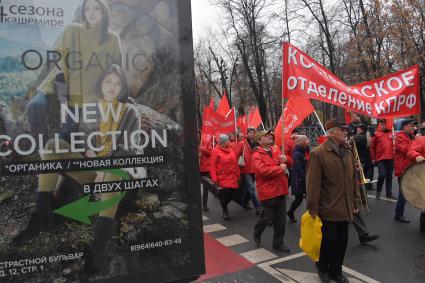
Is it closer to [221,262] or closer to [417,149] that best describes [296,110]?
[417,149]

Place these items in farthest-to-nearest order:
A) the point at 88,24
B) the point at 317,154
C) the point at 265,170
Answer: the point at 265,170, the point at 317,154, the point at 88,24

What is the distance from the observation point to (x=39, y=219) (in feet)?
6.25

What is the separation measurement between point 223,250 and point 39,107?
14.7 ft

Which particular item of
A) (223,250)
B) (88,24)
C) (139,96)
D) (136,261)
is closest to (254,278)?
(223,250)

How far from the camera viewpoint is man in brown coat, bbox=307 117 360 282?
4.20m

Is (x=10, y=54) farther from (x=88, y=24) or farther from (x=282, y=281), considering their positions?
(x=282, y=281)

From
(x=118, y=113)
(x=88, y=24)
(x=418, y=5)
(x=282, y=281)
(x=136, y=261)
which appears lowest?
(x=282, y=281)

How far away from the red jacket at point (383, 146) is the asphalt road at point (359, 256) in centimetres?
175

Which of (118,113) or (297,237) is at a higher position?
(118,113)

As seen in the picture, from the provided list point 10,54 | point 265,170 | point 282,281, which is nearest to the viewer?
point 10,54

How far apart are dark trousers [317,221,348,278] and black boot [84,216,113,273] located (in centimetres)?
287

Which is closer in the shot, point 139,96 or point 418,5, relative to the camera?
point 139,96

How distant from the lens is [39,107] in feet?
6.21

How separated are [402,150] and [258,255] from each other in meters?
3.53
